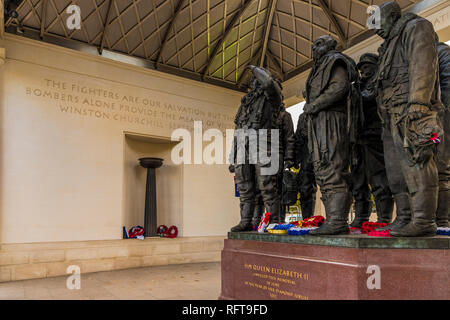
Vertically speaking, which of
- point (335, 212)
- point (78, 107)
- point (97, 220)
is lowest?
point (97, 220)

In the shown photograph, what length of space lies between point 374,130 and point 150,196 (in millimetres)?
8056

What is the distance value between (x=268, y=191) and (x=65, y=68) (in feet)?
23.6

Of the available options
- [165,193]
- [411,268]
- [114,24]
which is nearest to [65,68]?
[114,24]

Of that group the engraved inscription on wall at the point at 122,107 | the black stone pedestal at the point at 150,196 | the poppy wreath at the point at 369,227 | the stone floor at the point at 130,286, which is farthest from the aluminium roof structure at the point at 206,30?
the poppy wreath at the point at 369,227

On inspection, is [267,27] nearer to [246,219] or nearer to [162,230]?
[162,230]

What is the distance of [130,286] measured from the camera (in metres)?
6.88

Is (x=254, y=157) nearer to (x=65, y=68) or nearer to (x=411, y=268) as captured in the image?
(x=411, y=268)

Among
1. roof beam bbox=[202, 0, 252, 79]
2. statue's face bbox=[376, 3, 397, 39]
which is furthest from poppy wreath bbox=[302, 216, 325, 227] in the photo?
roof beam bbox=[202, 0, 252, 79]

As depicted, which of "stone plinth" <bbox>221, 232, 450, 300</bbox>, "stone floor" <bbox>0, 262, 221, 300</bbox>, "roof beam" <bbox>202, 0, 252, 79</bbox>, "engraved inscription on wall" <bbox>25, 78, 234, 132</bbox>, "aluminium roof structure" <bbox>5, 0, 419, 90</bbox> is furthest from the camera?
"roof beam" <bbox>202, 0, 252, 79</bbox>

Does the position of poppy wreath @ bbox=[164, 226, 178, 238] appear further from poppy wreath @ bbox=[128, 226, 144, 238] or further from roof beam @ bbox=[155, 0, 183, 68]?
roof beam @ bbox=[155, 0, 183, 68]

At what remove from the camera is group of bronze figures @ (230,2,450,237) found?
325 centimetres

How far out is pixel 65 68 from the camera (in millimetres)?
9562

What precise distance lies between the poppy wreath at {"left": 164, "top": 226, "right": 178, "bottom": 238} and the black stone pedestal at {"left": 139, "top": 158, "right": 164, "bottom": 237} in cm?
40

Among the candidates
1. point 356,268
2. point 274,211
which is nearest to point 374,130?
point 274,211
